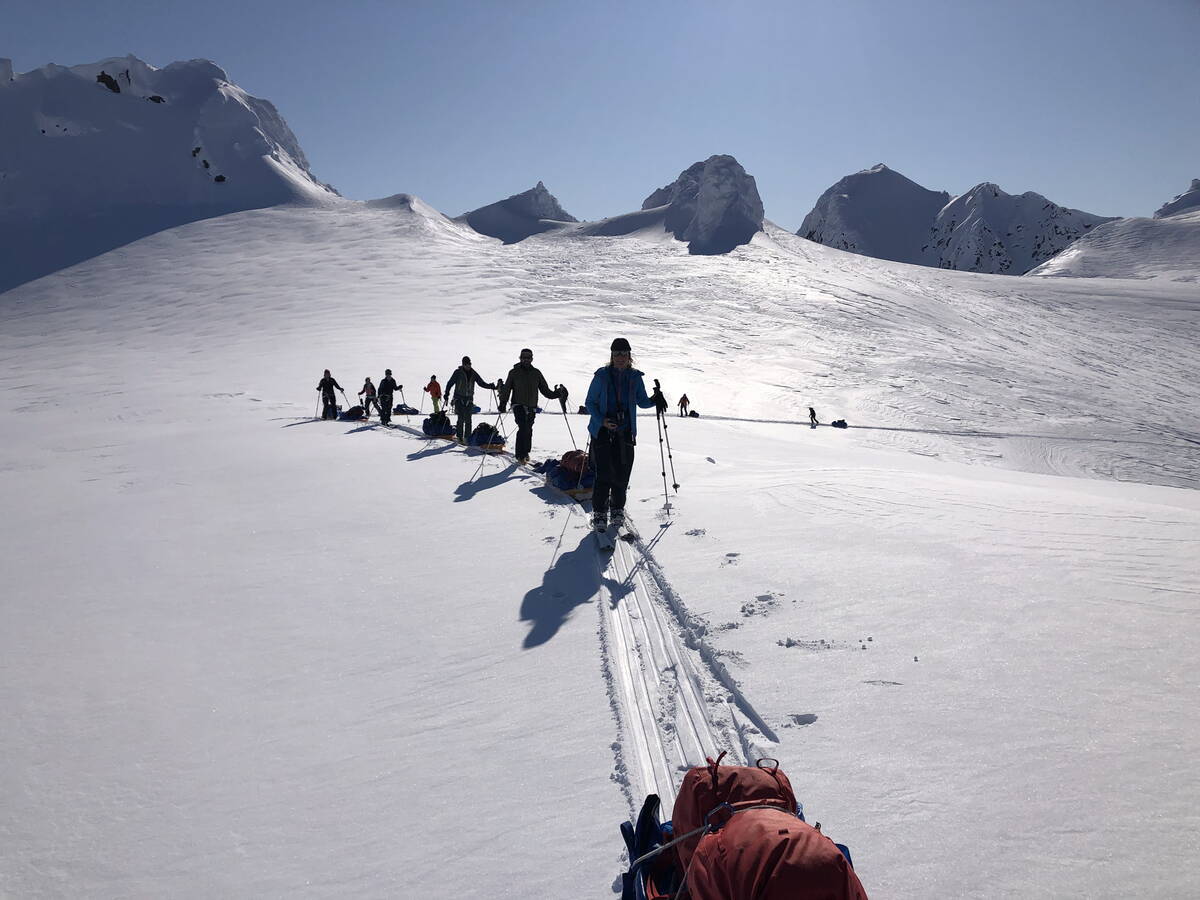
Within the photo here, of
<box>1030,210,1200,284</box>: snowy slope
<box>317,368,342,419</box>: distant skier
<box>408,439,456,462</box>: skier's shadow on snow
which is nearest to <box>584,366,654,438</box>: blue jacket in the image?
<box>408,439,456,462</box>: skier's shadow on snow

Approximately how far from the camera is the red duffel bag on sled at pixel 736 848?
172 centimetres

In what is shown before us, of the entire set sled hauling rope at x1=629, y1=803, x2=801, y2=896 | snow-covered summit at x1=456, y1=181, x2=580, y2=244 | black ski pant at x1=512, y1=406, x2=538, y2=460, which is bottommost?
sled hauling rope at x1=629, y1=803, x2=801, y2=896

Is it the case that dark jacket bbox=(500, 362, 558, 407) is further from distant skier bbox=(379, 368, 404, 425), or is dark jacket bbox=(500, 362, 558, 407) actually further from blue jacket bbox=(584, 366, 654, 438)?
distant skier bbox=(379, 368, 404, 425)

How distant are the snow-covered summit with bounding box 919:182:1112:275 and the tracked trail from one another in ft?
708

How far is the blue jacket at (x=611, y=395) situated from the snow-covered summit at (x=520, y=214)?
131m

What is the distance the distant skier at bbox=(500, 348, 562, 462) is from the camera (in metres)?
10.1

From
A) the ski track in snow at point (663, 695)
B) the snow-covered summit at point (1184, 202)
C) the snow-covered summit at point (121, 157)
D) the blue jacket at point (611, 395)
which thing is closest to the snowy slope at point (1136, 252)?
the snow-covered summit at point (1184, 202)

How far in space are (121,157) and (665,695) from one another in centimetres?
11276

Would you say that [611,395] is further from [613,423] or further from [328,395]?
[328,395]

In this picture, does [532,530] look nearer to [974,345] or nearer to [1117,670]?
[1117,670]

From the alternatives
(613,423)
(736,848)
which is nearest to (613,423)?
(613,423)

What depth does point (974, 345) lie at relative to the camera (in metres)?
41.5

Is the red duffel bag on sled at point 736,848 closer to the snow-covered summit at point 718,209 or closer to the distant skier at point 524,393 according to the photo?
the distant skier at point 524,393

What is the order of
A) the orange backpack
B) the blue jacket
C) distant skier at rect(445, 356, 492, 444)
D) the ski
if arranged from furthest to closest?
distant skier at rect(445, 356, 492, 444), the blue jacket, the ski, the orange backpack
